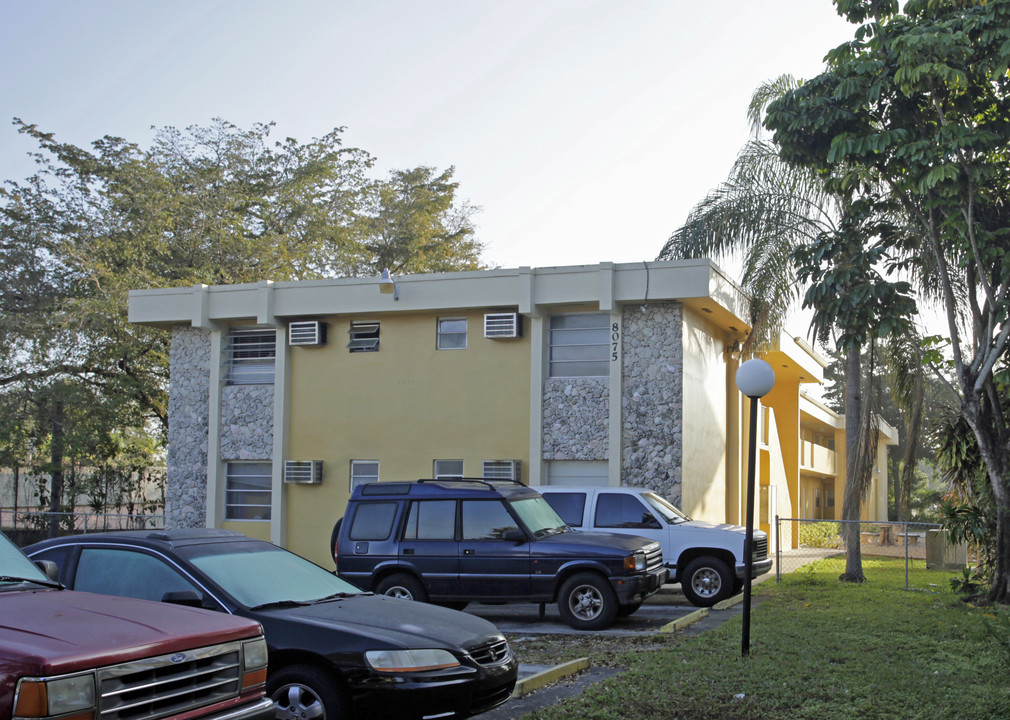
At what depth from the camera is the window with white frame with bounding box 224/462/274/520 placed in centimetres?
2133

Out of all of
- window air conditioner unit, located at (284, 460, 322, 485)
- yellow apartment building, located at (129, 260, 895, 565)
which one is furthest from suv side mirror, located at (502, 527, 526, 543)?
window air conditioner unit, located at (284, 460, 322, 485)

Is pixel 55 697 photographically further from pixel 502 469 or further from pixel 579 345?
pixel 579 345

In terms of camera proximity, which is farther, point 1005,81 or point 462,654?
point 1005,81

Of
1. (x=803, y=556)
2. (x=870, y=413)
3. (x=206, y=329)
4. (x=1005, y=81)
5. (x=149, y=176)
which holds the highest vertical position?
(x=149, y=176)

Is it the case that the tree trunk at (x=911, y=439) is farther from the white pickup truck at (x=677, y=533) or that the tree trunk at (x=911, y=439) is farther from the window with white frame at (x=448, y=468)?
the window with white frame at (x=448, y=468)

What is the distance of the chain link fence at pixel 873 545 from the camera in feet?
70.3

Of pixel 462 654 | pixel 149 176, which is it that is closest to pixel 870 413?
pixel 462 654

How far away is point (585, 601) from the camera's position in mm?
12805

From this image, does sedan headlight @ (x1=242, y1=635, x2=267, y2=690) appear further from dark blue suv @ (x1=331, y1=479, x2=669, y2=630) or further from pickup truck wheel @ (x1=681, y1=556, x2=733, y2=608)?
pickup truck wheel @ (x1=681, y1=556, x2=733, y2=608)

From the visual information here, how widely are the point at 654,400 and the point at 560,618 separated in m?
5.81

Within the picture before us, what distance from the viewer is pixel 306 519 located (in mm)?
20891

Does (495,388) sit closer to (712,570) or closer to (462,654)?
(712,570)

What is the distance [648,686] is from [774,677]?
49.4 inches

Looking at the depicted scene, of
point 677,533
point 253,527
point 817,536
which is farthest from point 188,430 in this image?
point 817,536
